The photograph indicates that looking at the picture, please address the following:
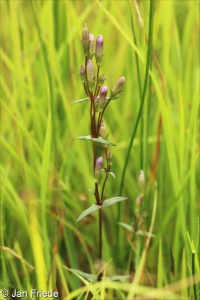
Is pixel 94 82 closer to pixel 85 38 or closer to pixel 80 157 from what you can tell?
pixel 85 38

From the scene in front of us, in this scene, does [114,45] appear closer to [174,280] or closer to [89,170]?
[89,170]

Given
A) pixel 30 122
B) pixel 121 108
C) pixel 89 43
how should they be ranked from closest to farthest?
1. pixel 89 43
2. pixel 30 122
3. pixel 121 108

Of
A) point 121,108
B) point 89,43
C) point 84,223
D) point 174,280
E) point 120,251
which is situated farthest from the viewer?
point 121,108

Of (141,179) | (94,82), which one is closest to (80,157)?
(141,179)

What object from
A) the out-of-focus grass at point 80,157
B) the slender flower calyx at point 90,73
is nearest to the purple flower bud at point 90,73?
the slender flower calyx at point 90,73

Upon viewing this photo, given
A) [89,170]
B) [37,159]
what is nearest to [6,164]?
[37,159]

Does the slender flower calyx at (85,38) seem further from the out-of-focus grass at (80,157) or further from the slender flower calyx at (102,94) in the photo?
the out-of-focus grass at (80,157)

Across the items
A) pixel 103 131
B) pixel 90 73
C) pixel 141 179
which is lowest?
pixel 141 179

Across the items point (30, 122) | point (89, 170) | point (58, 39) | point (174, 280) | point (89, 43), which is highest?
point (58, 39)

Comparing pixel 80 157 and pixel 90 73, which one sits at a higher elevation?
pixel 90 73
